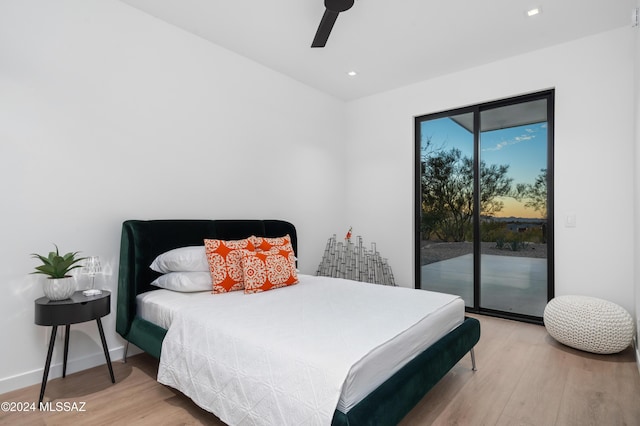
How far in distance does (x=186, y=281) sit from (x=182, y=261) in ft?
0.54

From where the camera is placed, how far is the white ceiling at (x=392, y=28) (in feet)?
8.93

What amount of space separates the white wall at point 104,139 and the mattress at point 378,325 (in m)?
0.60

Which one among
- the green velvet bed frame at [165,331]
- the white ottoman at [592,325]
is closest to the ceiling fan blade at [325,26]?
the green velvet bed frame at [165,331]

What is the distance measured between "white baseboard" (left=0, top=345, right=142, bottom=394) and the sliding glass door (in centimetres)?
330

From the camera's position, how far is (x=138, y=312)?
2.60 m

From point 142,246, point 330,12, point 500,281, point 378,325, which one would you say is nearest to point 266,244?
point 142,246

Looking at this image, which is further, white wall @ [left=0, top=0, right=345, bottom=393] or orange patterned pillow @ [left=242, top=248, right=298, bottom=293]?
orange patterned pillow @ [left=242, top=248, right=298, bottom=293]

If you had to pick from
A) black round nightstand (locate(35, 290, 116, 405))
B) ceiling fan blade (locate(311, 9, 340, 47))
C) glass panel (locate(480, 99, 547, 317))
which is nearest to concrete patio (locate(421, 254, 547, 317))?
glass panel (locate(480, 99, 547, 317))

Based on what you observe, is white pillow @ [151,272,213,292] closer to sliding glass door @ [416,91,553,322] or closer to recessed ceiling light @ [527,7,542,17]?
sliding glass door @ [416,91,553,322]

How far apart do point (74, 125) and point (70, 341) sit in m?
1.52

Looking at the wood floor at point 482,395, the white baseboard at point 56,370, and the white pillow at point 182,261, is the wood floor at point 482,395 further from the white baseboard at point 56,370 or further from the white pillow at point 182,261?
the white pillow at point 182,261

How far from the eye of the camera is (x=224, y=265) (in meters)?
2.70

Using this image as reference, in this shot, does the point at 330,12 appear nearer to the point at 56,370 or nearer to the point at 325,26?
the point at 325,26

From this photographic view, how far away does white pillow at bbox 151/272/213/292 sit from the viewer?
2.58 metres
